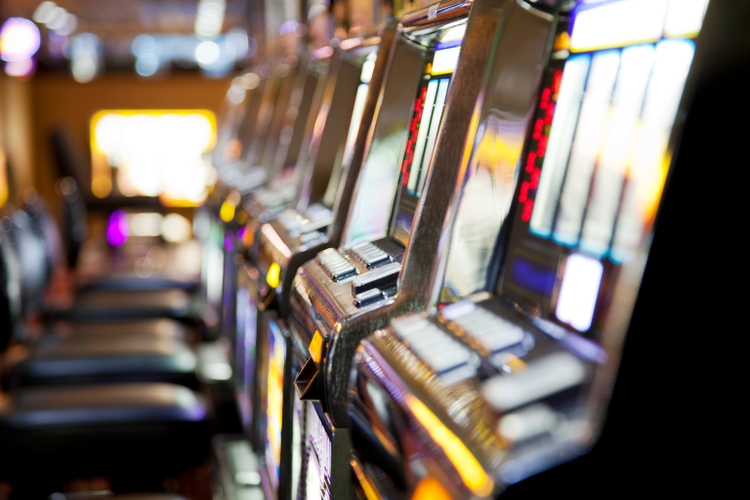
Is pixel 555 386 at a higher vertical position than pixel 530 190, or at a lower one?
lower

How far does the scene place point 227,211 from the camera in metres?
2.97

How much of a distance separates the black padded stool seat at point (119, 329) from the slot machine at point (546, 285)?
7.51 ft

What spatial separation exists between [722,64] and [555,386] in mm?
282

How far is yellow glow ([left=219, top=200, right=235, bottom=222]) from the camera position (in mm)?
2846

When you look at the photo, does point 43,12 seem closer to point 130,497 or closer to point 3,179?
point 3,179

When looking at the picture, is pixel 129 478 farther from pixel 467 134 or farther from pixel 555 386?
pixel 555 386

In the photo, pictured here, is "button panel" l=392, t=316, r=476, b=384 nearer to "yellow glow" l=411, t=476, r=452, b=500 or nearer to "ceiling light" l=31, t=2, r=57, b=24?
"yellow glow" l=411, t=476, r=452, b=500

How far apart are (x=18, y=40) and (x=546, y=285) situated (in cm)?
920

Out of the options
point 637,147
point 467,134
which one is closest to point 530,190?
point 467,134

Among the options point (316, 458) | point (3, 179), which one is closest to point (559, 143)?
point (316, 458)

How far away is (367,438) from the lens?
90 centimetres

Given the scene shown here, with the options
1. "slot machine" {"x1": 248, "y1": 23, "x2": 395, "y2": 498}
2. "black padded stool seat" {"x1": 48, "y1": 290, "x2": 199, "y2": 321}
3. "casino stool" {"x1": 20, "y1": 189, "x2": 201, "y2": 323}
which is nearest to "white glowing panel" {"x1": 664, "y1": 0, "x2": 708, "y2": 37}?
"slot machine" {"x1": 248, "y1": 23, "x2": 395, "y2": 498}

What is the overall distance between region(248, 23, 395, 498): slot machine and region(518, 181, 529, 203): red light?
0.60 metres

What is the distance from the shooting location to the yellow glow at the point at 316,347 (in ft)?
3.75
